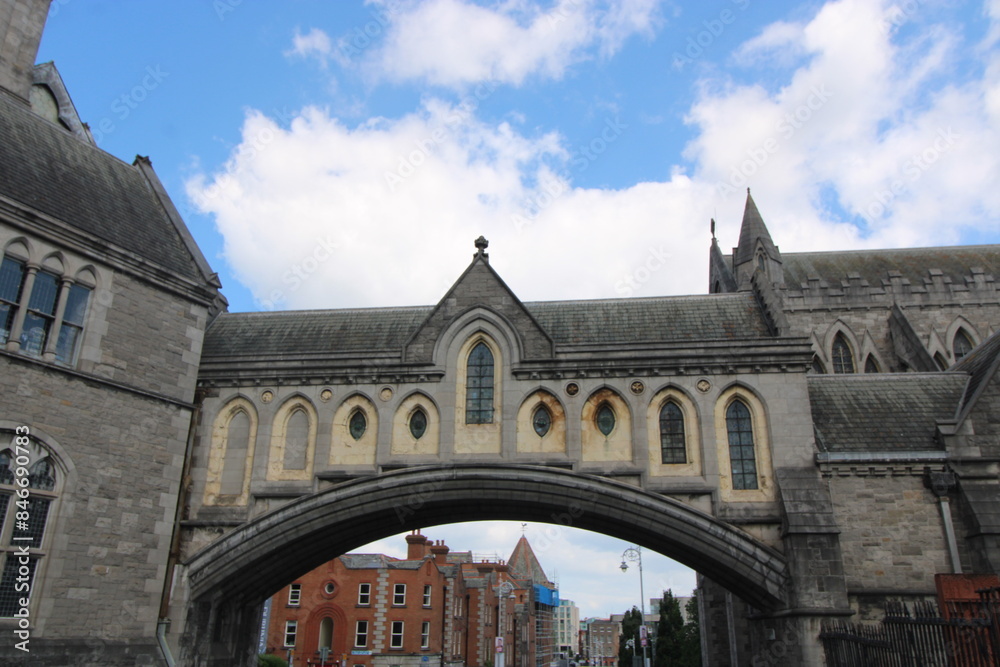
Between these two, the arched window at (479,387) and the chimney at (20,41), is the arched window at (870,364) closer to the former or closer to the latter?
the arched window at (479,387)

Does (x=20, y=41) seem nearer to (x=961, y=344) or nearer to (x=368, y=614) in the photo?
(x=368, y=614)

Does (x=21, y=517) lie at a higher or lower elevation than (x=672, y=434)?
lower

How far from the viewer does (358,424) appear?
55.8 feet

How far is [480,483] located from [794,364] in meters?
7.09

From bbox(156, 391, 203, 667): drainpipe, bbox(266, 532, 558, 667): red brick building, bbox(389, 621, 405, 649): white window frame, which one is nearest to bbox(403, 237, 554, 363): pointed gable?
bbox(156, 391, 203, 667): drainpipe

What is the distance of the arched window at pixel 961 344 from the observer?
102ft

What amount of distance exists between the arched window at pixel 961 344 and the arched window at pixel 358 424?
84.2 ft

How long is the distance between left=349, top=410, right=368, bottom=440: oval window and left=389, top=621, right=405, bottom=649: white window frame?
30.3 metres

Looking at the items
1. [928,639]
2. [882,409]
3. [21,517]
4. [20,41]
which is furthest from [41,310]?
[882,409]

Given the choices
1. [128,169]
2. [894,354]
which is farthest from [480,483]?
[894,354]

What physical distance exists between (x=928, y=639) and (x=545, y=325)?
33.9 ft

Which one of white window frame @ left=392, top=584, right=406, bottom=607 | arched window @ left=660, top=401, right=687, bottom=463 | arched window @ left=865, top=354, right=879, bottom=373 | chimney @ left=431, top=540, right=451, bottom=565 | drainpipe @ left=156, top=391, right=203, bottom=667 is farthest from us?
chimney @ left=431, top=540, right=451, bottom=565

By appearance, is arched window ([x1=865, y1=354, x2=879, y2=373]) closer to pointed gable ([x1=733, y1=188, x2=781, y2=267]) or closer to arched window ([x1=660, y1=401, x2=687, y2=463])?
pointed gable ([x1=733, y1=188, x2=781, y2=267])

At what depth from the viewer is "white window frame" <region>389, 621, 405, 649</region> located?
4316cm
